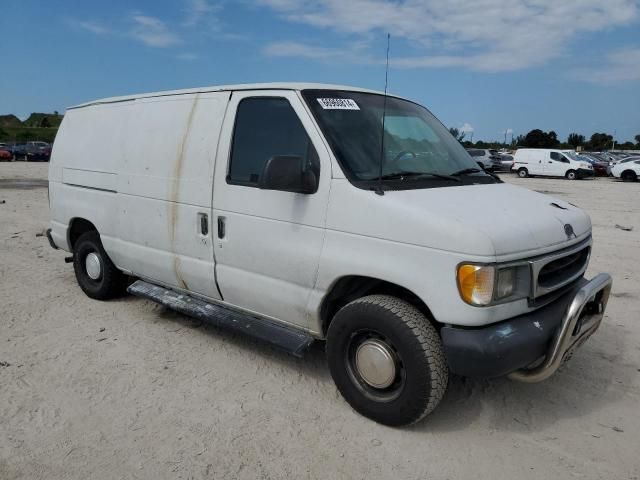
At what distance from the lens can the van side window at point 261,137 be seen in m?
3.63

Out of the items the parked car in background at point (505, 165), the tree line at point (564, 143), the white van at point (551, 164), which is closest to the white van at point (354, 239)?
the white van at point (551, 164)

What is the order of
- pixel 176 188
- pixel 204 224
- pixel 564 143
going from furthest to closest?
pixel 564 143 < pixel 176 188 < pixel 204 224

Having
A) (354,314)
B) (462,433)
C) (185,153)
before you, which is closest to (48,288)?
(185,153)

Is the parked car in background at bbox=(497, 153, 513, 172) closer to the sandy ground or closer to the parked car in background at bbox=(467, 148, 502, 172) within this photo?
the parked car in background at bbox=(467, 148, 502, 172)

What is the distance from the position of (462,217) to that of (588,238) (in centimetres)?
138

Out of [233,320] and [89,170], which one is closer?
[233,320]

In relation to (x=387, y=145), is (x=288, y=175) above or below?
below

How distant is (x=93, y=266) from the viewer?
559 centimetres

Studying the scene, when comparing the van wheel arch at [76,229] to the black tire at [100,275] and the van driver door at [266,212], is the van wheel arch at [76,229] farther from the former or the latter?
the van driver door at [266,212]

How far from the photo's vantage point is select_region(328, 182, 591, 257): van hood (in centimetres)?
287

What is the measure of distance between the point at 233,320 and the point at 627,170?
1164 inches

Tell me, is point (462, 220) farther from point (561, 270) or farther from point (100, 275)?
point (100, 275)

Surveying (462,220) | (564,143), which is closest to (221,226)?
(462,220)

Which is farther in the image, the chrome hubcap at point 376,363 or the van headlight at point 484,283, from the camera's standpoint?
the chrome hubcap at point 376,363
